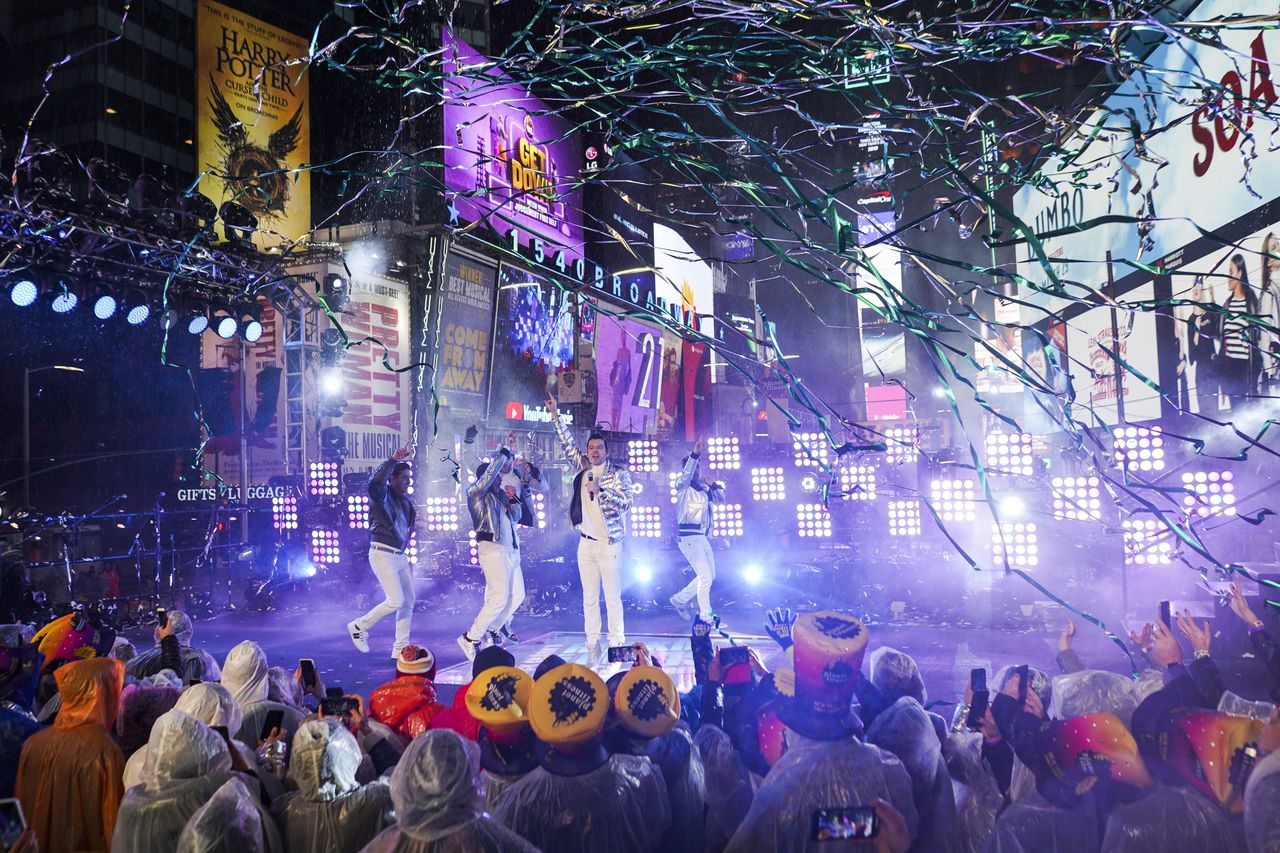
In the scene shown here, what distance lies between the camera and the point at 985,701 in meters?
2.85

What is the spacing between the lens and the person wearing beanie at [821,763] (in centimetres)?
242

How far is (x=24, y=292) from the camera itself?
1053 centimetres

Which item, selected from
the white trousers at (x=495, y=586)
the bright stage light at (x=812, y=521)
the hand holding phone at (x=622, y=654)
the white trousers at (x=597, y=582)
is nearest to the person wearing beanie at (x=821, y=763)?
the hand holding phone at (x=622, y=654)

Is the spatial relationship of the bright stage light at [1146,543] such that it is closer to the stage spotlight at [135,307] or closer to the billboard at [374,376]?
the billboard at [374,376]

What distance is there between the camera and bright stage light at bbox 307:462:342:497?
15.3 meters

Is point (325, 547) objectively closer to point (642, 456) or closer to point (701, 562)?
point (642, 456)

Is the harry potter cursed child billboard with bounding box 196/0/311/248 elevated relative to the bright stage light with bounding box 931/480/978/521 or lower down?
elevated

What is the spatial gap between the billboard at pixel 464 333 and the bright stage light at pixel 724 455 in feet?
17.6

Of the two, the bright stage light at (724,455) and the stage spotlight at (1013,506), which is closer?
the stage spotlight at (1013,506)

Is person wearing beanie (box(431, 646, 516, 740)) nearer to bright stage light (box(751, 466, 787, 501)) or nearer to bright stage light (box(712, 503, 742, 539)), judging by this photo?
bright stage light (box(712, 503, 742, 539))

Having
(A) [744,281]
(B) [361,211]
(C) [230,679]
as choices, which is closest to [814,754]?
(C) [230,679]

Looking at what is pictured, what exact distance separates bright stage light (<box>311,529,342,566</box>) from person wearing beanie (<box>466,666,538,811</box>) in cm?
1303

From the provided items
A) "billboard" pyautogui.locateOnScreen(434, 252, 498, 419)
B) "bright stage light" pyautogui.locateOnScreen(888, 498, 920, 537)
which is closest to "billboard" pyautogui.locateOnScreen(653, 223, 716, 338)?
"billboard" pyautogui.locateOnScreen(434, 252, 498, 419)

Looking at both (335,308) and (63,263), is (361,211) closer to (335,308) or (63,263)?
(335,308)
